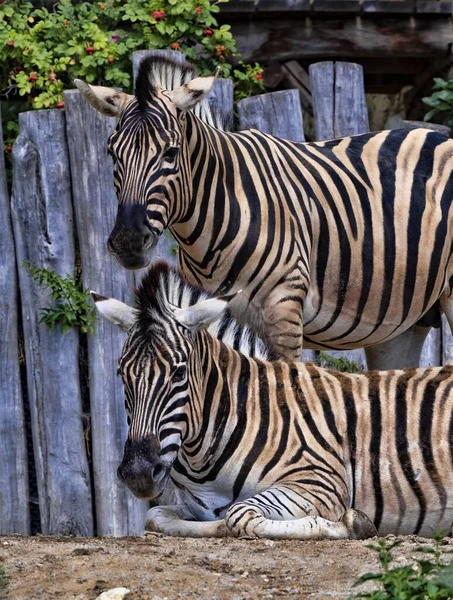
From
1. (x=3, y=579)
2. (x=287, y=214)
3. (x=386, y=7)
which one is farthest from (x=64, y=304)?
(x=386, y=7)

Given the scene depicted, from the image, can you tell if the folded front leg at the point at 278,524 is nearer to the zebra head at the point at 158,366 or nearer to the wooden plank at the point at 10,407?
the zebra head at the point at 158,366

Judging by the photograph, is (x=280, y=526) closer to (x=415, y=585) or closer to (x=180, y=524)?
(x=180, y=524)

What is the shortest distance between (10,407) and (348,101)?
10.3 feet

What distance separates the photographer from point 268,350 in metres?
7.25

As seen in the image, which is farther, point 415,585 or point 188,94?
point 188,94

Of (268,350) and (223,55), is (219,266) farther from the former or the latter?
(223,55)

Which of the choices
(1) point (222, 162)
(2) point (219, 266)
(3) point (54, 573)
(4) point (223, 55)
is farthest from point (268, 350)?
(4) point (223, 55)

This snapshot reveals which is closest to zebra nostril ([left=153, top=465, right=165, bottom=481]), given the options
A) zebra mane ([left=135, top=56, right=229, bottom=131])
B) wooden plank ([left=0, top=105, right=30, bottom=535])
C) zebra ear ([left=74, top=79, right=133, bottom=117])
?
zebra mane ([left=135, top=56, right=229, bottom=131])

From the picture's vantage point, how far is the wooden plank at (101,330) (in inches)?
344

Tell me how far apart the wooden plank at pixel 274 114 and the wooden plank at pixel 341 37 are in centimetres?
207

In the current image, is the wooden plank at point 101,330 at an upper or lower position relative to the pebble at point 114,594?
upper

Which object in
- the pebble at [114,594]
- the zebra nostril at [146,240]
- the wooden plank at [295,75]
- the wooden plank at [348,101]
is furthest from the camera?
the wooden plank at [295,75]

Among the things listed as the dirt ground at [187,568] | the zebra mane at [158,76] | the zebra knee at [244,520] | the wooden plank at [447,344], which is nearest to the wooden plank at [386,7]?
the wooden plank at [447,344]

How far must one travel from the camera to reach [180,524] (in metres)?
6.52
